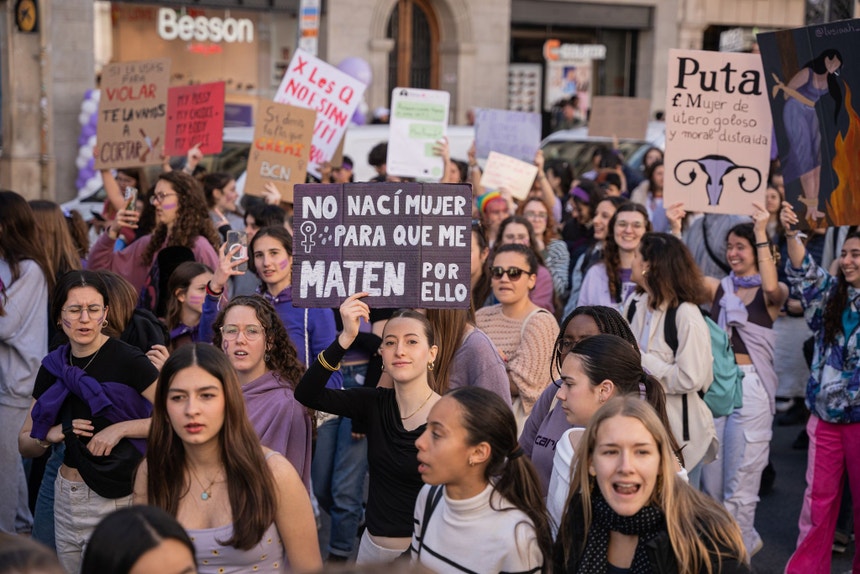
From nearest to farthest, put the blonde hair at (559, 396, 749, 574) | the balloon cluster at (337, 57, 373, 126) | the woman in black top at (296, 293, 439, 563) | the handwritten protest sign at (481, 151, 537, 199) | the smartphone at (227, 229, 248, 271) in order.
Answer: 1. the blonde hair at (559, 396, 749, 574)
2. the woman in black top at (296, 293, 439, 563)
3. the smartphone at (227, 229, 248, 271)
4. the handwritten protest sign at (481, 151, 537, 199)
5. the balloon cluster at (337, 57, 373, 126)

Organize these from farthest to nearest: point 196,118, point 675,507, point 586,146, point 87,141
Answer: point 87,141, point 586,146, point 196,118, point 675,507

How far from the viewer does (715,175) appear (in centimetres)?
770

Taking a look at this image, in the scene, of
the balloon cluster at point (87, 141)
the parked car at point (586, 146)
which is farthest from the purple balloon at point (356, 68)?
the parked car at point (586, 146)

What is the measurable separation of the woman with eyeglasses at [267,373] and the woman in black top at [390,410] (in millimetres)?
236

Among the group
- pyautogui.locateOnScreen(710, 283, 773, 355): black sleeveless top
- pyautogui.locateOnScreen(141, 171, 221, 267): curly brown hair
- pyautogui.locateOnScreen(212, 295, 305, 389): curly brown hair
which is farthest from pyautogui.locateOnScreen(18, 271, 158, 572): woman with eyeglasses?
pyautogui.locateOnScreen(710, 283, 773, 355): black sleeveless top

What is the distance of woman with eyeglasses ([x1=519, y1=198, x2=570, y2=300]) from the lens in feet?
28.0

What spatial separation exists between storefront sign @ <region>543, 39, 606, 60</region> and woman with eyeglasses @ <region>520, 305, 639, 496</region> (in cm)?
1970

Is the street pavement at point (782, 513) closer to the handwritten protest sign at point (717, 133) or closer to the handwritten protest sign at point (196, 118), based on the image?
the handwritten protest sign at point (717, 133)

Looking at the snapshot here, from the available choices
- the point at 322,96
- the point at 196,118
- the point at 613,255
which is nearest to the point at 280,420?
the point at 613,255

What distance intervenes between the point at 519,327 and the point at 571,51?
18.7 metres

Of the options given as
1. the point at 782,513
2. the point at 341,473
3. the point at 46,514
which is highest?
the point at 46,514

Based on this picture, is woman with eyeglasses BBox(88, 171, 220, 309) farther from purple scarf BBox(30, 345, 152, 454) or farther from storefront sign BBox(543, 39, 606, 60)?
storefront sign BBox(543, 39, 606, 60)

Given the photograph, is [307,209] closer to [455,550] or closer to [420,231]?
[420,231]

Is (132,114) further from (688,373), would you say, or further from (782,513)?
(782,513)
